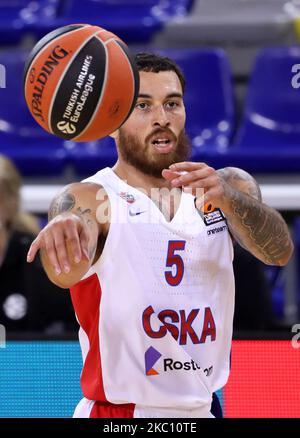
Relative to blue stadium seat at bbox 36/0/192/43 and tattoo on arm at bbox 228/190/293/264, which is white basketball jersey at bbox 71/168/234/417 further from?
blue stadium seat at bbox 36/0/192/43

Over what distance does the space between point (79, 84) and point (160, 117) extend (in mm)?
368

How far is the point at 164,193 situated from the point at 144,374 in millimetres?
621

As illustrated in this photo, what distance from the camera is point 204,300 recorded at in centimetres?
292

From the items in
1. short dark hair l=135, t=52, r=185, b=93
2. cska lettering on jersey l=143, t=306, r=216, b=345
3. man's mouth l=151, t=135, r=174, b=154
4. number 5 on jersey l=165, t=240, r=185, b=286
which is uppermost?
short dark hair l=135, t=52, r=185, b=93

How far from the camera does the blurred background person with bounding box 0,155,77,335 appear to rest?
3.98m

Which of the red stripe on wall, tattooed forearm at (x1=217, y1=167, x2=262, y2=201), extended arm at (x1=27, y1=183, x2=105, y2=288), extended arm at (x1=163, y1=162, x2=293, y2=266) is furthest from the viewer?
the red stripe on wall

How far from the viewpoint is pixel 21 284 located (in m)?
4.08

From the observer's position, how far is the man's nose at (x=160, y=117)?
301 cm

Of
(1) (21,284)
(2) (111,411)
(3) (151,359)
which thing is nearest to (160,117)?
(3) (151,359)

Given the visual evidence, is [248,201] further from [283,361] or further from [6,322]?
[6,322]

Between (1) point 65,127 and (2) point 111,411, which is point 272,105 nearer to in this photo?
(1) point 65,127

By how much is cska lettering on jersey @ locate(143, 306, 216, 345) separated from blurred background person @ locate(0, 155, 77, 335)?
4.00 ft

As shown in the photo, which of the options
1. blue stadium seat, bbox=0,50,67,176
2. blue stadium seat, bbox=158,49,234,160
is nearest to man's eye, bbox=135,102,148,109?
blue stadium seat, bbox=0,50,67,176

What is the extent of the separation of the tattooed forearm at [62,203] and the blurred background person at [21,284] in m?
1.11
